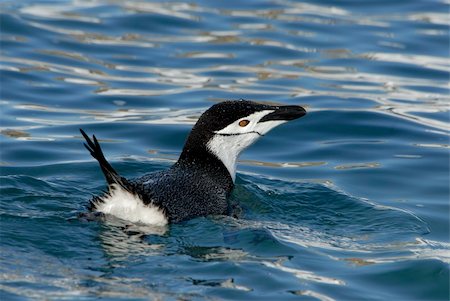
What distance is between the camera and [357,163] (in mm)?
11438

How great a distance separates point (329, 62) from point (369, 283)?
7785mm

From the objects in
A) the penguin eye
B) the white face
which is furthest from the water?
the penguin eye

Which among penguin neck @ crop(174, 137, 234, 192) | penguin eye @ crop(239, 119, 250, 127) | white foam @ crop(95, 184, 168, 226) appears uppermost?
penguin eye @ crop(239, 119, 250, 127)

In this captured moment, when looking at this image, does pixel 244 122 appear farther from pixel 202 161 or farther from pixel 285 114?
pixel 202 161

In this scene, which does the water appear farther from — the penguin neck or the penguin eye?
the penguin eye

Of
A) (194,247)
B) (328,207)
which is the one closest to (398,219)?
(328,207)

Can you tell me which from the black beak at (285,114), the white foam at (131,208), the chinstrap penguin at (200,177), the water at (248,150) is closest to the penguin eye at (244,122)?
the chinstrap penguin at (200,177)

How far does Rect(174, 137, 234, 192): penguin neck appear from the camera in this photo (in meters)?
9.13

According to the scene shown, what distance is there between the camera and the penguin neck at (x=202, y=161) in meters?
9.13

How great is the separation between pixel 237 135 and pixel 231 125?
0.15m

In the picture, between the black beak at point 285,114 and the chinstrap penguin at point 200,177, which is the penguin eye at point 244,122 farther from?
the black beak at point 285,114

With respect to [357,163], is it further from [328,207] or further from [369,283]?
[369,283]

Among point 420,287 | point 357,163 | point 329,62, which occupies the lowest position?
point 420,287

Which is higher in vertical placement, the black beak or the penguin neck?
the black beak
